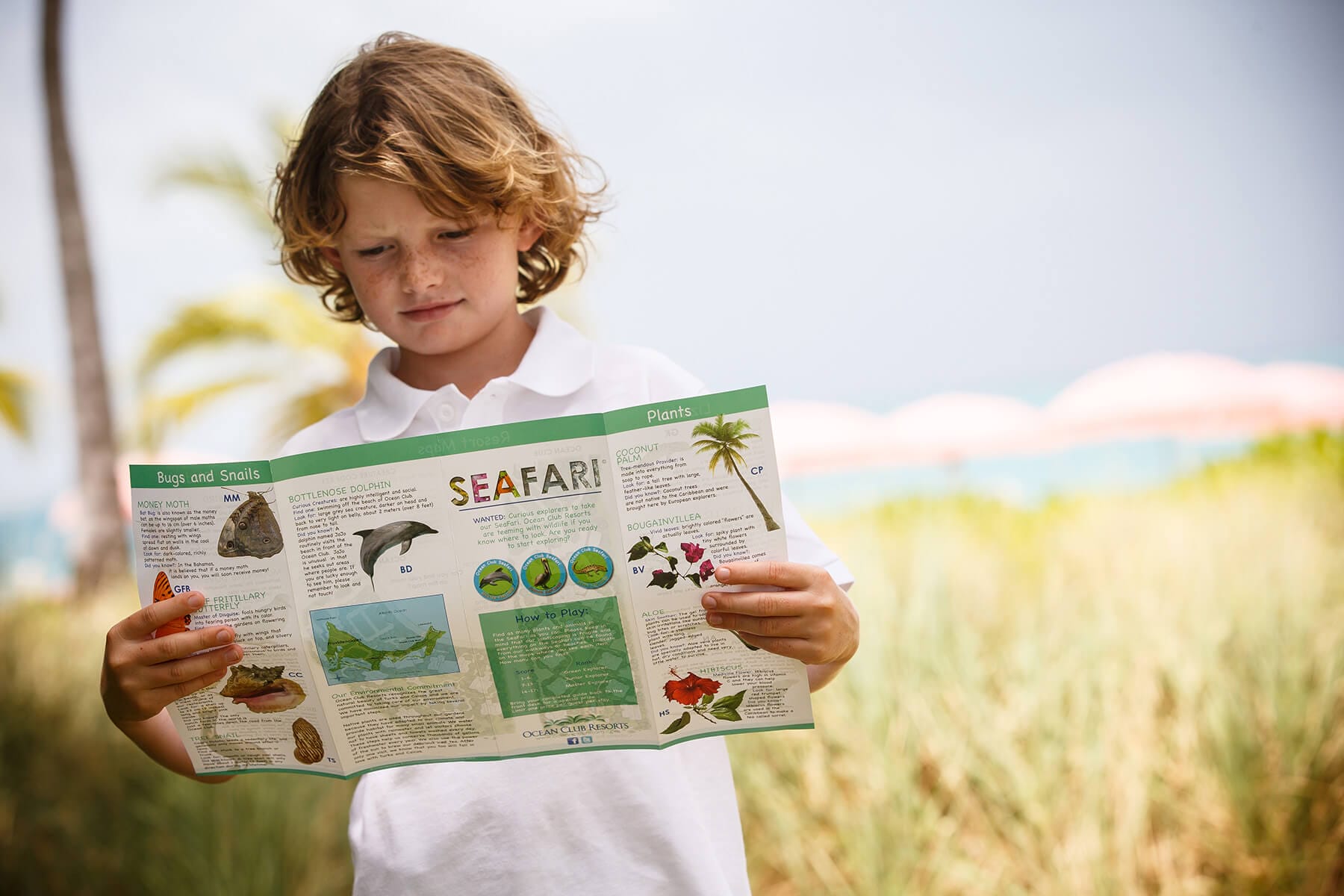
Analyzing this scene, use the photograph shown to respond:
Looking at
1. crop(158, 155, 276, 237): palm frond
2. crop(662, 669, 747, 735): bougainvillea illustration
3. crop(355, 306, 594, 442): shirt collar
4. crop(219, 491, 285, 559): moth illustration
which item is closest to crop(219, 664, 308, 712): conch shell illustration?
crop(219, 491, 285, 559): moth illustration

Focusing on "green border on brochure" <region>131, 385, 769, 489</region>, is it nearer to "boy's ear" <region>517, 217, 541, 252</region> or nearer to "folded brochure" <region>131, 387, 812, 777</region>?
"folded brochure" <region>131, 387, 812, 777</region>

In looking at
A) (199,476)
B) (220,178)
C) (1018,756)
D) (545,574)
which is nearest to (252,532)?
(199,476)

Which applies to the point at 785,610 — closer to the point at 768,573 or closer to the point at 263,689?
the point at 768,573

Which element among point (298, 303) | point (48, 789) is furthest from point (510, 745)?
point (298, 303)

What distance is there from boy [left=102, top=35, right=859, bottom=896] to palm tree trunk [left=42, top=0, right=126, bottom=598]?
4496mm

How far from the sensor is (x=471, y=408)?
3.04 ft

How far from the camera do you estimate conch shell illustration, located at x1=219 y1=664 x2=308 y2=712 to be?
86 centimetres

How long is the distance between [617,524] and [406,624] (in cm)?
22

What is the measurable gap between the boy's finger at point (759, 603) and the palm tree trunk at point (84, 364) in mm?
4992

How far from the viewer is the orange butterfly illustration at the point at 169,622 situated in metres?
0.85

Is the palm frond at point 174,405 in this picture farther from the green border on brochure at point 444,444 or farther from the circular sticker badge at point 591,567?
the circular sticker badge at point 591,567

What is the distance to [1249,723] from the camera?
195 cm

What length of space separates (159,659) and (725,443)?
563 millimetres

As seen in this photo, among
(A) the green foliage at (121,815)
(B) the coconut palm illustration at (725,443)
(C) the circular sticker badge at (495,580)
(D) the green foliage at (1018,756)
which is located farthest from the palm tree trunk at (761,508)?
(A) the green foliage at (121,815)
